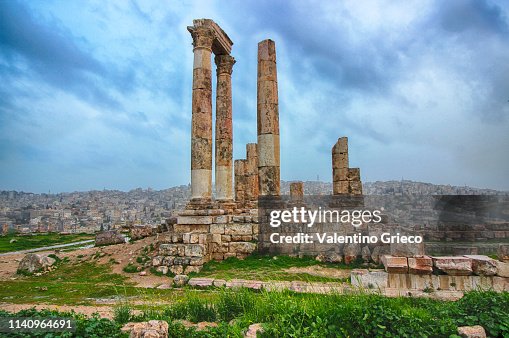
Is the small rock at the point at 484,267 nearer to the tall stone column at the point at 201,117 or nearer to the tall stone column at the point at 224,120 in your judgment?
the tall stone column at the point at 201,117

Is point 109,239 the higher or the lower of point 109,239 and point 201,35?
the lower

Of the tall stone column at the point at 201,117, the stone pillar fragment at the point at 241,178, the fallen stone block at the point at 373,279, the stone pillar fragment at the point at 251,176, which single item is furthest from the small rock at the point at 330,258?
the stone pillar fragment at the point at 241,178

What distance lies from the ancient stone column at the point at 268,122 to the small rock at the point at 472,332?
11.1 metres

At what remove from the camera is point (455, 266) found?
9.06 m

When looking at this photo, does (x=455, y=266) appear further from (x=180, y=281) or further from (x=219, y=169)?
(x=219, y=169)

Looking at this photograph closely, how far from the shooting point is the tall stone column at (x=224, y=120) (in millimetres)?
18969

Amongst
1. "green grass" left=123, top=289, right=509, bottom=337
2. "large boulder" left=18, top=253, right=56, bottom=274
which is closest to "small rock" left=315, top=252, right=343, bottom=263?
"green grass" left=123, top=289, right=509, bottom=337

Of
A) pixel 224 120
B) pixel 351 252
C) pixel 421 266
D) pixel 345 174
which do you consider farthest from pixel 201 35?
pixel 421 266

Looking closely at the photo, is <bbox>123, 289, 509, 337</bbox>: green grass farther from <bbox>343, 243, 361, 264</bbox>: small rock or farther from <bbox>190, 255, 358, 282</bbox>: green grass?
<bbox>343, 243, 361, 264</bbox>: small rock

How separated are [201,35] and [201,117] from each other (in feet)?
13.3

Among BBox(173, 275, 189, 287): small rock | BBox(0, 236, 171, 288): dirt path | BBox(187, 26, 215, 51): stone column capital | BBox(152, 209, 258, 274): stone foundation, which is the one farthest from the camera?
BBox(187, 26, 215, 51): stone column capital

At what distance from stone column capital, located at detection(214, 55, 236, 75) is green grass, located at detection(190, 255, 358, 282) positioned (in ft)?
35.0

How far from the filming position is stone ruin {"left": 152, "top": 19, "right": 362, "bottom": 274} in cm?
1419

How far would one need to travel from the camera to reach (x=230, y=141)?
63.4 feet
